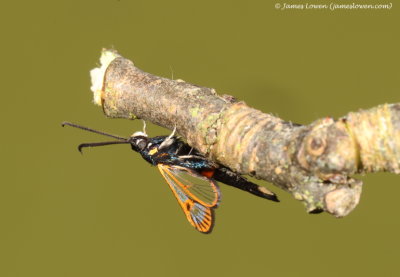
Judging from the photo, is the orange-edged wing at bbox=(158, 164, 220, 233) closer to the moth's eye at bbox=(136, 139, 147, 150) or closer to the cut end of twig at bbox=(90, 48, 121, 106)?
the moth's eye at bbox=(136, 139, 147, 150)

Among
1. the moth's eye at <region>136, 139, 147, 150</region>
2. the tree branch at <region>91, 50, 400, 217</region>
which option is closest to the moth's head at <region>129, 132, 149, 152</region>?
the moth's eye at <region>136, 139, 147, 150</region>

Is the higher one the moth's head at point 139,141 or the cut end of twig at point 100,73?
the cut end of twig at point 100,73

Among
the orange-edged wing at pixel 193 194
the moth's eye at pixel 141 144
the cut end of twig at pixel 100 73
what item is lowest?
the orange-edged wing at pixel 193 194

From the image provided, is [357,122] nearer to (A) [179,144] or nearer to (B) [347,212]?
(B) [347,212]

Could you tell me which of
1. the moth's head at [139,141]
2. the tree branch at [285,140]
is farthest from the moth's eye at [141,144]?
the tree branch at [285,140]

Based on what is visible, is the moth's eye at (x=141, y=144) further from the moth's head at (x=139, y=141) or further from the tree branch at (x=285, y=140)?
the tree branch at (x=285, y=140)

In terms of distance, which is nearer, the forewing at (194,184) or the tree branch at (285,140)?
the tree branch at (285,140)

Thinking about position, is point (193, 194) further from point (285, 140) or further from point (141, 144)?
point (285, 140)
